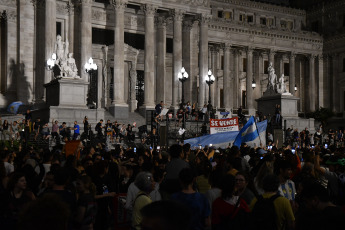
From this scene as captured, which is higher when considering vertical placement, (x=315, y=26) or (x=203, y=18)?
(x=315, y=26)

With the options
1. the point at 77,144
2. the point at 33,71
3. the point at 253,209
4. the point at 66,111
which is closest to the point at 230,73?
the point at 33,71

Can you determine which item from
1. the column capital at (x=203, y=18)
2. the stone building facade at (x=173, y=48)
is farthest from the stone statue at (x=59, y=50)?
the column capital at (x=203, y=18)

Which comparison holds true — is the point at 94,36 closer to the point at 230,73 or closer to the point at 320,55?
the point at 230,73

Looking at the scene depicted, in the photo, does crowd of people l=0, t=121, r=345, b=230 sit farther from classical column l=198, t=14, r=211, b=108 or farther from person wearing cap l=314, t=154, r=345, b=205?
classical column l=198, t=14, r=211, b=108

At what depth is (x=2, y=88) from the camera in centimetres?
4191

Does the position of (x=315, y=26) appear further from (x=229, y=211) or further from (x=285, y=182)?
(x=229, y=211)

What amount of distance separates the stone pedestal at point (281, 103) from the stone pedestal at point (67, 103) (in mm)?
14623

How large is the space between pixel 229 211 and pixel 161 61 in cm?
4040

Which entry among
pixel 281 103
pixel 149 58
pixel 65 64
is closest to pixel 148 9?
pixel 149 58

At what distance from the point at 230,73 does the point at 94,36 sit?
19286 millimetres

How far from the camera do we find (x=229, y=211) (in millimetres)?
6578

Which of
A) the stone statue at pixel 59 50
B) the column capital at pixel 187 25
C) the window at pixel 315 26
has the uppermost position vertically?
the window at pixel 315 26

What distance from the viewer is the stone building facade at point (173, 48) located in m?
41.1

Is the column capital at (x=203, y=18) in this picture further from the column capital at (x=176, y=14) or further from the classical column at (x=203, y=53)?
the column capital at (x=176, y=14)
